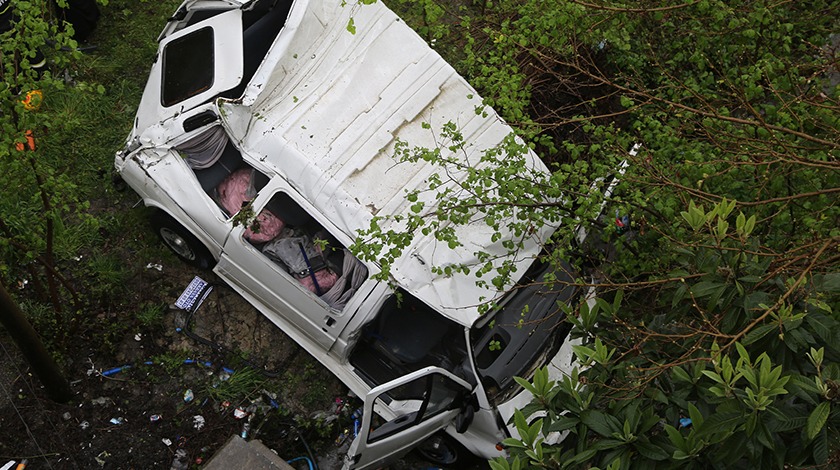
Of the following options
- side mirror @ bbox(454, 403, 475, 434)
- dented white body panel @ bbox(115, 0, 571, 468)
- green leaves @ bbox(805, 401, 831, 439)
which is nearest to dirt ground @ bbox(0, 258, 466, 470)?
A: dented white body panel @ bbox(115, 0, 571, 468)

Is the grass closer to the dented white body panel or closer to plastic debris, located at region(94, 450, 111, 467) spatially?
the dented white body panel

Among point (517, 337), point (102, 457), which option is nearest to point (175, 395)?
point (102, 457)

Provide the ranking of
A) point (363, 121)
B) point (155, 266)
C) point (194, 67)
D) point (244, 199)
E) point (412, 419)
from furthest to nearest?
1. point (155, 266)
2. point (194, 67)
3. point (244, 199)
4. point (363, 121)
5. point (412, 419)

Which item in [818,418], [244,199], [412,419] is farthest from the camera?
[244,199]

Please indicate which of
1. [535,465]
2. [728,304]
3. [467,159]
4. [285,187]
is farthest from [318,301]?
[728,304]

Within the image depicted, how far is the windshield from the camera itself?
5.20 metres

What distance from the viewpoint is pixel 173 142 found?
218 inches

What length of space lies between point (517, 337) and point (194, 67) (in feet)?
11.1

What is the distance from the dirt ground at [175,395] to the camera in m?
5.57

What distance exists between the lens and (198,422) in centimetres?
578

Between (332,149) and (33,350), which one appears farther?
(332,149)

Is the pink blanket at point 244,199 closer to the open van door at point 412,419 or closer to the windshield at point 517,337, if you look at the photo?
the open van door at point 412,419

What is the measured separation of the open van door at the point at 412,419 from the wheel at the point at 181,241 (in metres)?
2.04

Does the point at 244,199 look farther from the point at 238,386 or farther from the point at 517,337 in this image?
the point at 517,337
